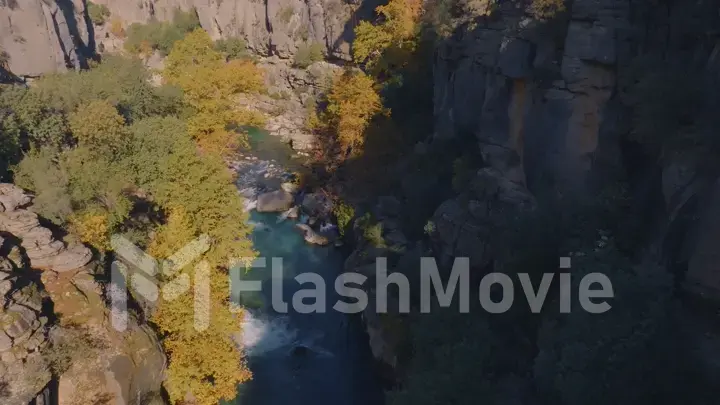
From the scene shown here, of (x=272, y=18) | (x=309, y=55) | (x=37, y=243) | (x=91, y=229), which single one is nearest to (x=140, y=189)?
(x=91, y=229)

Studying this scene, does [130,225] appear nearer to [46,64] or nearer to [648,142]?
[648,142]

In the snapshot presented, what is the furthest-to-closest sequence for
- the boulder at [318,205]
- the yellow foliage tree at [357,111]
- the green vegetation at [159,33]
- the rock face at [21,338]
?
the green vegetation at [159,33], the yellow foliage tree at [357,111], the boulder at [318,205], the rock face at [21,338]

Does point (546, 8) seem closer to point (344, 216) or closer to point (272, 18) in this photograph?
point (344, 216)

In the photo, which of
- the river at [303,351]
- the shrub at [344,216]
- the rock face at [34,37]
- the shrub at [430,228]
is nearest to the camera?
the river at [303,351]

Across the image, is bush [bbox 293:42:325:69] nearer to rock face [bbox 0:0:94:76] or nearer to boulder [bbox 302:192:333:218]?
rock face [bbox 0:0:94:76]

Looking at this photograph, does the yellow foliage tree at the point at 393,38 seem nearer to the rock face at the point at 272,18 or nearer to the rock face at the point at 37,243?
the rock face at the point at 272,18

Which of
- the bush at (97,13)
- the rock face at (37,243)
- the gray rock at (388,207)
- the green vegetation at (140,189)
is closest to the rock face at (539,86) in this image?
the gray rock at (388,207)
